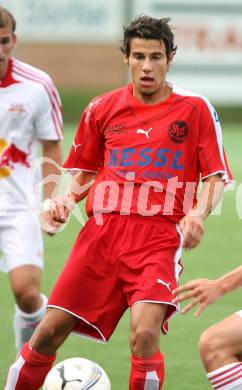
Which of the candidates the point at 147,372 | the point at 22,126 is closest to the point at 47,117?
the point at 22,126

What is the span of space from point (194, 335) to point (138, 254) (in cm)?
190

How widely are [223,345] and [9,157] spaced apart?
6.93 feet

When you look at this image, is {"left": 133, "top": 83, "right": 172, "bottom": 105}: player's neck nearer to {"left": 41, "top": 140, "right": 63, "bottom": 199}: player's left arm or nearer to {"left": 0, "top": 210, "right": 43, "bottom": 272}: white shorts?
{"left": 41, "top": 140, "right": 63, "bottom": 199}: player's left arm

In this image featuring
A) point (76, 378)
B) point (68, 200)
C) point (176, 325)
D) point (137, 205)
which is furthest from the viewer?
point (176, 325)

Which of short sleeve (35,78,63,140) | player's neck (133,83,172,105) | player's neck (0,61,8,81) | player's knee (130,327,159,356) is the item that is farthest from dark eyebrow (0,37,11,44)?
player's knee (130,327,159,356)

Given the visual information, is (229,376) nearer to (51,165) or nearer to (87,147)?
(87,147)

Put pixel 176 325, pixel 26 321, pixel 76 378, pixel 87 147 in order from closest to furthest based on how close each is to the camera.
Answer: pixel 76 378 < pixel 87 147 < pixel 26 321 < pixel 176 325

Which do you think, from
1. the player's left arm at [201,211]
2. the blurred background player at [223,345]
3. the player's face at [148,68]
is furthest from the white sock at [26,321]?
the blurred background player at [223,345]

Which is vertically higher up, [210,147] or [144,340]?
[210,147]

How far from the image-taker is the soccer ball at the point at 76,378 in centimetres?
471

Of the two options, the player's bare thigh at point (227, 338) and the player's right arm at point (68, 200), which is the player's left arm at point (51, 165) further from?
the player's bare thigh at point (227, 338)

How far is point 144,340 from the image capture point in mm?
4574

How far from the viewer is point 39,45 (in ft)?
66.4

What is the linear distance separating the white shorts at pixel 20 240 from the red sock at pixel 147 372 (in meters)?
1.23
